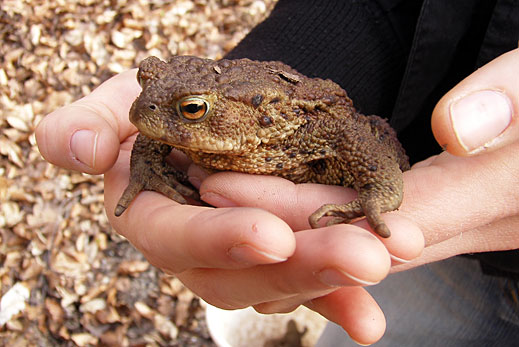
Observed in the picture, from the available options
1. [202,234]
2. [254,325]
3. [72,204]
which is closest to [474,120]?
[202,234]

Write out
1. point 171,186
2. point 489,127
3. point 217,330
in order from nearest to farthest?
1. point 489,127
2. point 171,186
3. point 217,330

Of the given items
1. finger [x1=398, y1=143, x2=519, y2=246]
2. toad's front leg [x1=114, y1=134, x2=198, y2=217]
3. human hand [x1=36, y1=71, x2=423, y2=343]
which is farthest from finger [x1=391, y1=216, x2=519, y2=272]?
toad's front leg [x1=114, y1=134, x2=198, y2=217]

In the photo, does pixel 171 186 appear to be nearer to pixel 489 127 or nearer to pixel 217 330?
pixel 489 127

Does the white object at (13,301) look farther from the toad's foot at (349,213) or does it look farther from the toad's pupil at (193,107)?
the toad's foot at (349,213)

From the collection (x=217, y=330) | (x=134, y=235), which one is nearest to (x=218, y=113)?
(x=134, y=235)

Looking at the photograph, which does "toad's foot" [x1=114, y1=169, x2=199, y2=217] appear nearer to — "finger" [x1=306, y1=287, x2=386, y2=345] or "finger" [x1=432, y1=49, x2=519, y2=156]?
"finger" [x1=306, y1=287, x2=386, y2=345]

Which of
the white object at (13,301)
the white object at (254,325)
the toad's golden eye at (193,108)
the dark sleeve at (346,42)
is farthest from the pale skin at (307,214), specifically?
the white object at (13,301)

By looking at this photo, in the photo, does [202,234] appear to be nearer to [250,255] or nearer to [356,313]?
[250,255]
